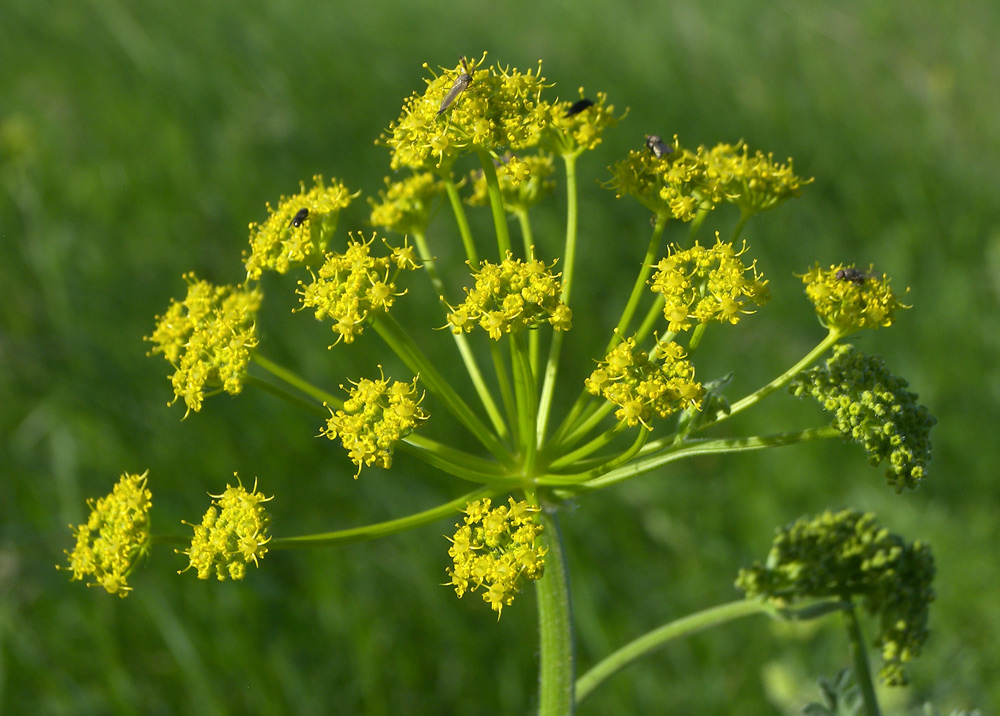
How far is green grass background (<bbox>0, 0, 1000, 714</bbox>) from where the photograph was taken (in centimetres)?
573

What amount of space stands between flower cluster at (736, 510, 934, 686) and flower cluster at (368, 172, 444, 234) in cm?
211

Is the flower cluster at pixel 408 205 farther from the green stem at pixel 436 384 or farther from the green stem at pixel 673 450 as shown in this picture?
the green stem at pixel 673 450

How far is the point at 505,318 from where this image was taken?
2.93 meters

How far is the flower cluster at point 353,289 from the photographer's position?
312 cm

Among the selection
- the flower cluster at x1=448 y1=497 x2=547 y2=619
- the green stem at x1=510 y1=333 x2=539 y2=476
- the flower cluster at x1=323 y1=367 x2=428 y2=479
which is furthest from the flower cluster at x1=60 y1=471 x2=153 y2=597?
the green stem at x1=510 y1=333 x2=539 y2=476

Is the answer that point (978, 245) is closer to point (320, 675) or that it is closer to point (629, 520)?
point (629, 520)

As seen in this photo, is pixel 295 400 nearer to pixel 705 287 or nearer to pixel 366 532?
pixel 366 532

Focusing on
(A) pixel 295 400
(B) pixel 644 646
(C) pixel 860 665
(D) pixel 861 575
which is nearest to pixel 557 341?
(A) pixel 295 400

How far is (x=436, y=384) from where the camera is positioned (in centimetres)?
322

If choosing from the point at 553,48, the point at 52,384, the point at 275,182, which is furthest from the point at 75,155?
the point at 553,48

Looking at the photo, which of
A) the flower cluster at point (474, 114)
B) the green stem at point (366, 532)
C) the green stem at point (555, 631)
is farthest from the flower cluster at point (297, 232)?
the green stem at point (555, 631)

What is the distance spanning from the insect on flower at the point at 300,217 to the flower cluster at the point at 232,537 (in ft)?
3.52

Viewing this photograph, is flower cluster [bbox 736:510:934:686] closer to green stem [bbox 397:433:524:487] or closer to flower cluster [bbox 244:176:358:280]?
green stem [bbox 397:433:524:487]

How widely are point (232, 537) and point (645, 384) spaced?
1.55 meters
